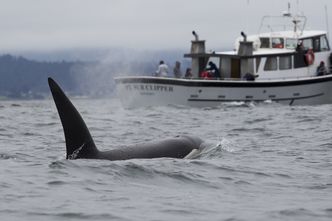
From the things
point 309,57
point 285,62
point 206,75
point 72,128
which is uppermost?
point 72,128

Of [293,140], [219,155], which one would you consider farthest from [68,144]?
[293,140]

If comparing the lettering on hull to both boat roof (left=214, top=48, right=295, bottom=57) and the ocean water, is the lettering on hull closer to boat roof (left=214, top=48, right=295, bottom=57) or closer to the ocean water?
boat roof (left=214, top=48, right=295, bottom=57)

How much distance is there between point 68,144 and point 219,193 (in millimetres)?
2907

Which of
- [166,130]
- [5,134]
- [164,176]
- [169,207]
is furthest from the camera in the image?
[166,130]

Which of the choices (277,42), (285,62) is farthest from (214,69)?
(277,42)

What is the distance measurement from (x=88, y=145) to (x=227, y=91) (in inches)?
1079

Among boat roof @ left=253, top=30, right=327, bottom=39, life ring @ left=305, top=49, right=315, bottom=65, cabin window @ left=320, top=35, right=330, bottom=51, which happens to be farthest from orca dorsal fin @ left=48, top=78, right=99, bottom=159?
cabin window @ left=320, top=35, right=330, bottom=51

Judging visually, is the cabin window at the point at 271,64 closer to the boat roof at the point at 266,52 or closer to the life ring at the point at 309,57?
the boat roof at the point at 266,52

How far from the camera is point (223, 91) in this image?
41.3 meters

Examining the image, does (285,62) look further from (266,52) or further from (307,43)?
(307,43)

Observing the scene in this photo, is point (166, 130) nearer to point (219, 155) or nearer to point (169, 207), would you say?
point (219, 155)

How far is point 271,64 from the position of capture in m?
43.2

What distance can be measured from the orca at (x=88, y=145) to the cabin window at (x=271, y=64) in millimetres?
27005

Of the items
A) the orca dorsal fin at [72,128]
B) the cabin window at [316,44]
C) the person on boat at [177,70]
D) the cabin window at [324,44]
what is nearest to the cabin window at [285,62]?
the cabin window at [316,44]
